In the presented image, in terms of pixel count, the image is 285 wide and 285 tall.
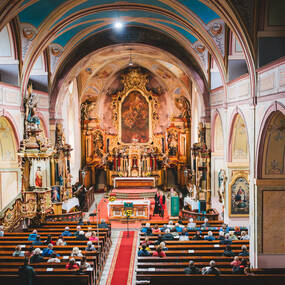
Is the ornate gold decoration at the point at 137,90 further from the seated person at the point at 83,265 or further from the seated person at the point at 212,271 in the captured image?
the seated person at the point at 212,271

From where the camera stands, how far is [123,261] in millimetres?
12734

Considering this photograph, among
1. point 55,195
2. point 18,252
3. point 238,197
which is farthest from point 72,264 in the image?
point 55,195

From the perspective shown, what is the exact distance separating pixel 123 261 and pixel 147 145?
16.0 meters

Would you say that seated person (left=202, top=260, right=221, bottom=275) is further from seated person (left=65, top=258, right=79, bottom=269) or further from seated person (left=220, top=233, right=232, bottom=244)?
seated person (left=65, top=258, right=79, bottom=269)

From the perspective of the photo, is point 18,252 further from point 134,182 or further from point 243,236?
point 134,182

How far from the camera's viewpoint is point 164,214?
20281 mm

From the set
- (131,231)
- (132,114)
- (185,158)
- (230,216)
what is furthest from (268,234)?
(132,114)

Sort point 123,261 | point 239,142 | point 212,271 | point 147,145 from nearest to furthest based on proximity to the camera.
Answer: point 212,271 → point 123,261 → point 239,142 → point 147,145

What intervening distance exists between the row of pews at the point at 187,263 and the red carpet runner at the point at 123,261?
1.19 meters

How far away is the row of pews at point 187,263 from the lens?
834cm

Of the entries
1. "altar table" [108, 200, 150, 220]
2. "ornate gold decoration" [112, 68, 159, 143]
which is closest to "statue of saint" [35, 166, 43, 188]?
"altar table" [108, 200, 150, 220]

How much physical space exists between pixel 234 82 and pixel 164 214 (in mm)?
9898

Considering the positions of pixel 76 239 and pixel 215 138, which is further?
pixel 215 138

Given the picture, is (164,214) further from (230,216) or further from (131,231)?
(230,216)
